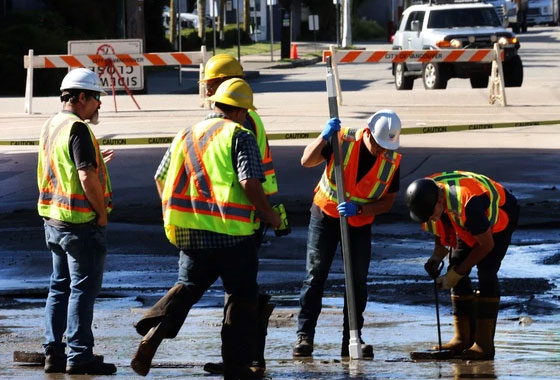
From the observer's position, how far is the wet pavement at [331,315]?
7.31 meters

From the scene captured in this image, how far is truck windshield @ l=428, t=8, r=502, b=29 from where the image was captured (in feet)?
99.0

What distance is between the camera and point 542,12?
80188 mm

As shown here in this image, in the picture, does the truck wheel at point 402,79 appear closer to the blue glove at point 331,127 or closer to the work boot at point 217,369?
the blue glove at point 331,127

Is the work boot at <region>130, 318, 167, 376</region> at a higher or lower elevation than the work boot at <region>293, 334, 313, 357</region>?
higher

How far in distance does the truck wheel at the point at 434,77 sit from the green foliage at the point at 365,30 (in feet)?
137

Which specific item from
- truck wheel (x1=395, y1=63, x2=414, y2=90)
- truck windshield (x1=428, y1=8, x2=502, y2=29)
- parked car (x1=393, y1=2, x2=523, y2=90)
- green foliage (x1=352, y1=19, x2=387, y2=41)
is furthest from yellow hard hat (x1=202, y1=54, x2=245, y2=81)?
green foliage (x1=352, y1=19, x2=387, y2=41)

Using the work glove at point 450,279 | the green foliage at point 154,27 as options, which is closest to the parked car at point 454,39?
the green foliage at point 154,27

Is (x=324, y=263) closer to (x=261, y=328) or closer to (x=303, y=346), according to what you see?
(x=303, y=346)

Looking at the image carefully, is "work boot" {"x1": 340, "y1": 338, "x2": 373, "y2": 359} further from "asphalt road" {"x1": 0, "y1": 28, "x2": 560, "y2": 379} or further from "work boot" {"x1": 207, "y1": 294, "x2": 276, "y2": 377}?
"work boot" {"x1": 207, "y1": 294, "x2": 276, "y2": 377}

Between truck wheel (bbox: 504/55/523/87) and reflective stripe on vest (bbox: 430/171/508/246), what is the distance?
2217 centimetres

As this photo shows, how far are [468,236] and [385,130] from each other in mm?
787

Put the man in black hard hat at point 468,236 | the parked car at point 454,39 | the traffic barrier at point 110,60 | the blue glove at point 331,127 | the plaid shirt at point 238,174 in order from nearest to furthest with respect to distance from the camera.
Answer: the plaid shirt at point 238,174 → the man in black hard hat at point 468,236 → the blue glove at point 331,127 → the traffic barrier at point 110,60 → the parked car at point 454,39

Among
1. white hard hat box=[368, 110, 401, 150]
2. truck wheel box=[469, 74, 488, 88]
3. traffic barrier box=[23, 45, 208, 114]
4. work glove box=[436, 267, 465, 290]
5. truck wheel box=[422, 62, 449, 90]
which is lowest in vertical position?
truck wheel box=[469, 74, 488, 88]

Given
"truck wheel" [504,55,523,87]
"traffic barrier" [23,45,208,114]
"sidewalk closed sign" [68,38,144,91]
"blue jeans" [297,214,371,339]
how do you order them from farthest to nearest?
"truck wheel" [504,55,523,87] → "sidewalk closed sign" [68,38,144,91] → "traffic barrier" [23,45,208,114] → "blue jeans" [297,214,371,339]
